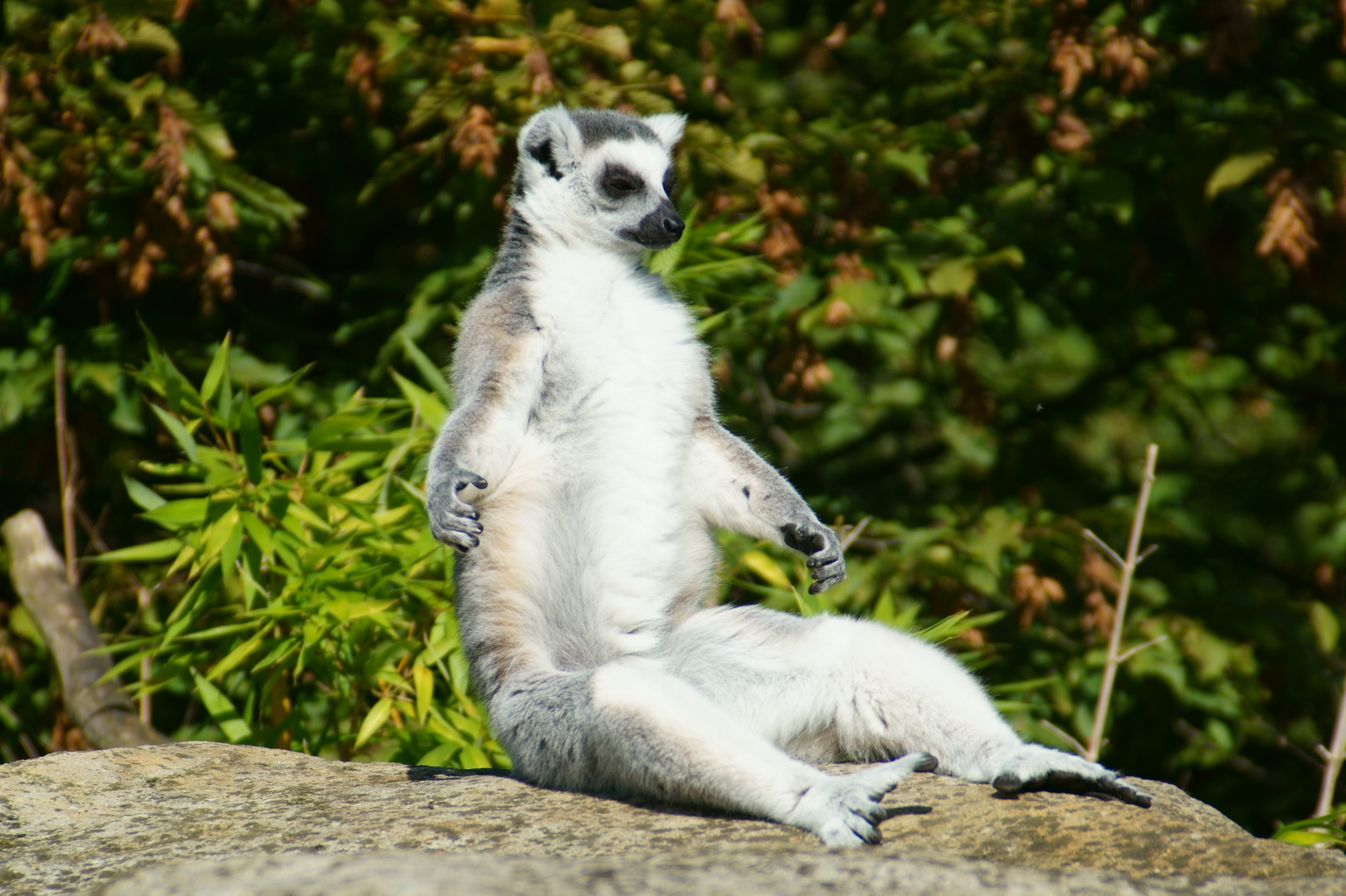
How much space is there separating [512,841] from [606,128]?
2.05m

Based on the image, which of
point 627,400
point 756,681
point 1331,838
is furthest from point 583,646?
point 1331,838

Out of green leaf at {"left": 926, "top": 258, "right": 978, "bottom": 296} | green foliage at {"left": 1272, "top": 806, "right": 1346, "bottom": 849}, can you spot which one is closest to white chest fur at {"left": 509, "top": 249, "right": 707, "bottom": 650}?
green leaf at {"left": 926, "top": 258, "right": 978, "bottom": 296}

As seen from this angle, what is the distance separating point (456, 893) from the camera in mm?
1368

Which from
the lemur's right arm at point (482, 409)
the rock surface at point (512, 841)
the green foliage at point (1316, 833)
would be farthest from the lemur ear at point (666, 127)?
the green foliage at point (1316, 833)

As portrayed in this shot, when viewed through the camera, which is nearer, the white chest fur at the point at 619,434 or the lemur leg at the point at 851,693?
the lemur leg at the point at 851,693

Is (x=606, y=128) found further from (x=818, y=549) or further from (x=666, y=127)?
(x=818, y=549)

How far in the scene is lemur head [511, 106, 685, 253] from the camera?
3.04 m

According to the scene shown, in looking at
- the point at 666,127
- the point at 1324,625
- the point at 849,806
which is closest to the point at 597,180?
the point at 666,127

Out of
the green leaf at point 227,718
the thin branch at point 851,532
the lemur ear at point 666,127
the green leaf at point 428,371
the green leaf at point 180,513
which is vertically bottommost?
the green leaf at point 227,718

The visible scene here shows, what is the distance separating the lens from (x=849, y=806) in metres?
1.92

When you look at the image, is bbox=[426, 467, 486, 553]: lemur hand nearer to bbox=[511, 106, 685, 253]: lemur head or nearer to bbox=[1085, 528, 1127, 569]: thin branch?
bbox=[511, 106, 685, 253]: lemur head

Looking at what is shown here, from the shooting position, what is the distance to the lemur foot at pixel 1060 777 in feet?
7.08

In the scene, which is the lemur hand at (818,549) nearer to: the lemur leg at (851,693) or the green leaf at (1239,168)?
the lemur leg at (851,693)

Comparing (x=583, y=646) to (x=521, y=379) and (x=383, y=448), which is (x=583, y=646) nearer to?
(x=521, y=379)
